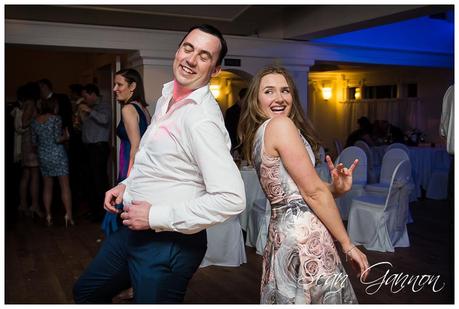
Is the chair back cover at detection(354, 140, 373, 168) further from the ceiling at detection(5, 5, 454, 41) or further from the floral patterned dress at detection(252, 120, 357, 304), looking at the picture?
the floral patterned dress at detection(252, 120, 357, 304)

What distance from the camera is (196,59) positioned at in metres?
1.54

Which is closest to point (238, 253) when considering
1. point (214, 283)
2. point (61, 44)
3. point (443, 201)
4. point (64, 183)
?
point (214, 283)

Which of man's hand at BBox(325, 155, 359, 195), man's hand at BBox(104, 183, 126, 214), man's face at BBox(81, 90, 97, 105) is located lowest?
man's hand at BBox(104, 183, 126, 214)

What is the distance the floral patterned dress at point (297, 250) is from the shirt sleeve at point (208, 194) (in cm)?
35

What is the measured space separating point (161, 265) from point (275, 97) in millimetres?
733

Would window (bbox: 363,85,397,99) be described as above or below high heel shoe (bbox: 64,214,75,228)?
above

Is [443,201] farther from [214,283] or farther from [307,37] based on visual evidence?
[214,283]

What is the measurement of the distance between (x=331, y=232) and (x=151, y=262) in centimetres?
63

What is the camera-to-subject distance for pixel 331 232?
173 centimetres

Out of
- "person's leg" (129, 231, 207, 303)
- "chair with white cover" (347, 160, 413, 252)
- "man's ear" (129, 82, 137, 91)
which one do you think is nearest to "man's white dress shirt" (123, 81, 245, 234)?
"person's leg" (129, 231, 207, 303)

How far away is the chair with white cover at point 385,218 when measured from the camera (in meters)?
4.69

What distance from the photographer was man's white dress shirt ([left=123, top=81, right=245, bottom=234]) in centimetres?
139

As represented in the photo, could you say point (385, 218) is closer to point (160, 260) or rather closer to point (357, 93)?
point (160, 260)

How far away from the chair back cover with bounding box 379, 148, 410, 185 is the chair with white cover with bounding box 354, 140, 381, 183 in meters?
1.56
